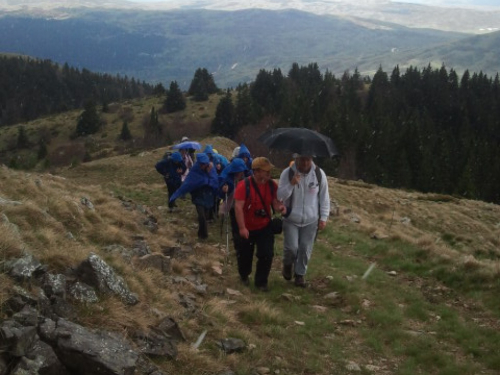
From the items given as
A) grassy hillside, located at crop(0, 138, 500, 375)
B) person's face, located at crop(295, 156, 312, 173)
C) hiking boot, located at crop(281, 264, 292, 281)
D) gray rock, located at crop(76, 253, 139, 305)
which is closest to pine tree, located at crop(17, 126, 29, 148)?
grassy hillside, located at crop(0, 138, 500, 375)

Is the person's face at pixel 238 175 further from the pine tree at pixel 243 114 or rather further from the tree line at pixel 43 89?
the tree line at pixel 43 89

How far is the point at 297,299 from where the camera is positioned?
8844mm

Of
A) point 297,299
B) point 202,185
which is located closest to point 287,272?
point 297,299

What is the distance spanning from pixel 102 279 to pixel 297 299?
4003 mm

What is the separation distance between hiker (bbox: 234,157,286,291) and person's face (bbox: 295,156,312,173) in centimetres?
51

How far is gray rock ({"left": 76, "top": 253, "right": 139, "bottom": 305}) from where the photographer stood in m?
6.00

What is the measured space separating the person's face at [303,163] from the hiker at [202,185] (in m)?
4.34

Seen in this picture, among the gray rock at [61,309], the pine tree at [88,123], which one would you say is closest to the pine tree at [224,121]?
the pine tree at [88,123]

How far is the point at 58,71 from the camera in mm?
197000

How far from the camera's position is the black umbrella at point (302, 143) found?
8.25 metres

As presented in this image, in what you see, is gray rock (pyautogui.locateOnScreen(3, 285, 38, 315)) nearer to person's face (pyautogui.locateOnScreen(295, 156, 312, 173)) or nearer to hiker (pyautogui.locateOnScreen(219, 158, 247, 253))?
person's face (pyautogui.locateOnScreen(295, 156, 312, 173))

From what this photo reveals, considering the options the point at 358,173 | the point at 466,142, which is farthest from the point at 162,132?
the point at 466,142

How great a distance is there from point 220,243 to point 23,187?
4.93m

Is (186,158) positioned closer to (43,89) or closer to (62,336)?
(62,336)
